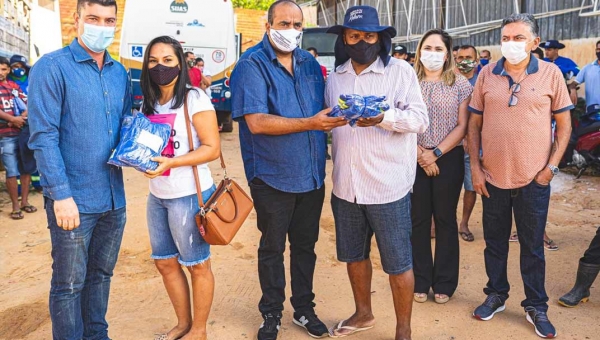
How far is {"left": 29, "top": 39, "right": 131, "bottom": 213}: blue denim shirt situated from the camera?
288 cm

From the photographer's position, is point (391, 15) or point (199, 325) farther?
point (391, 15)

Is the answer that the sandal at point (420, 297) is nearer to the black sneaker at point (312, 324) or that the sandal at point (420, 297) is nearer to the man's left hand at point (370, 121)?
the black sneaker at point (312, 324)

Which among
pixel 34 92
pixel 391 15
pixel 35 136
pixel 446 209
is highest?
pixel 391 15

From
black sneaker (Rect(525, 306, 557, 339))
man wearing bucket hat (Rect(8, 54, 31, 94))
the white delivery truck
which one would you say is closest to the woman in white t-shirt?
black sneaker (Rect(525, 306, 557, 339))

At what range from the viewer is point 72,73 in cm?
298

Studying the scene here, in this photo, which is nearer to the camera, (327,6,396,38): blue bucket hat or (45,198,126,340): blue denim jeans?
(45,198,126,340): blue denim jeans

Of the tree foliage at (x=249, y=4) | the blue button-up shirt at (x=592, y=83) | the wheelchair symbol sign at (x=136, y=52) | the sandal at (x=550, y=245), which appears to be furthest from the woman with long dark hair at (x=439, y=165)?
the tree foliage at (x=249, y=4)

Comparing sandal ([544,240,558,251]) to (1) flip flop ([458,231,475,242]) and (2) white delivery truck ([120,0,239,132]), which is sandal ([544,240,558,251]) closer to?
(1) flip flop ([458,231,475,242])

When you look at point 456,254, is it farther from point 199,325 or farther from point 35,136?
point 35,136

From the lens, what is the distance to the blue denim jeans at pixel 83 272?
9.96 ft

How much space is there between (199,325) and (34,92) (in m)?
1.74

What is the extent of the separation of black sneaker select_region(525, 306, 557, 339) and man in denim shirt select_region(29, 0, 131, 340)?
286cm

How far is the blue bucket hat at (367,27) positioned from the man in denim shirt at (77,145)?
4.42ft

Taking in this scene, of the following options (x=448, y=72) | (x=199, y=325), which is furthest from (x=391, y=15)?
(x=199, y=325)
